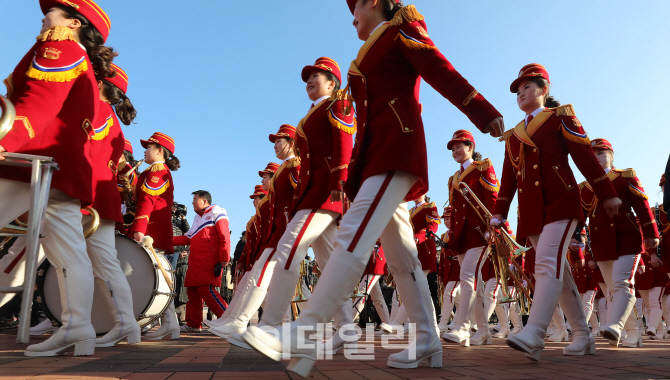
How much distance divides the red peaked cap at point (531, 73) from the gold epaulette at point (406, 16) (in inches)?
83.7

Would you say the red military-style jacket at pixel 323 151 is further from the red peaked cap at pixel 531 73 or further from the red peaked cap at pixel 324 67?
the red peaked cap at pixel 531 73

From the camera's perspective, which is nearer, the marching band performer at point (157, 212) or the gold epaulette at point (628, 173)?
the marching band performer at point (157, 212)

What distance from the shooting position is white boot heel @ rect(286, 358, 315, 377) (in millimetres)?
2218

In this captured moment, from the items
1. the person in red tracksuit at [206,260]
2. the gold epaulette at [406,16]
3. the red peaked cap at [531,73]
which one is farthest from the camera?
the person in red tracksuit at [206,260]

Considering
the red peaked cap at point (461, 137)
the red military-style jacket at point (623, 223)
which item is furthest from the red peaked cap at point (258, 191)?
the red military-style jacket at point (623, 223)

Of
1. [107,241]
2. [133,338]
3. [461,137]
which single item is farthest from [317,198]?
[461,137]

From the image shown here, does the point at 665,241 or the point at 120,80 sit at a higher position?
the point at 120,80

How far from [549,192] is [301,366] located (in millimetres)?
2820

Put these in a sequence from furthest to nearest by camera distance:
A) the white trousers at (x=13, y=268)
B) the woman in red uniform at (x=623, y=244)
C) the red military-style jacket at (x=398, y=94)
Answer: the woman in red uniform at (x=623, y=244)
the white trousers at (x=13, y=268)
the red military-style jacket at (x=398, y=94)

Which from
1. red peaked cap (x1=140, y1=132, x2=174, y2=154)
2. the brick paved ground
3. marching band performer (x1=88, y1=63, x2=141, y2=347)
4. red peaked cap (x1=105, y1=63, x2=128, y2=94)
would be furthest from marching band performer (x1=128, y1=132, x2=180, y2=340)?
the brick paved ground

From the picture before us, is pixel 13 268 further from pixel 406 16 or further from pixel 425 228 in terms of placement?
pixel 425 228

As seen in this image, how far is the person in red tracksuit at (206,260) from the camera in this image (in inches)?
299

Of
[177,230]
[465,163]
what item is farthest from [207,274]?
[177,230]

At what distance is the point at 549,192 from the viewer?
164 inches
